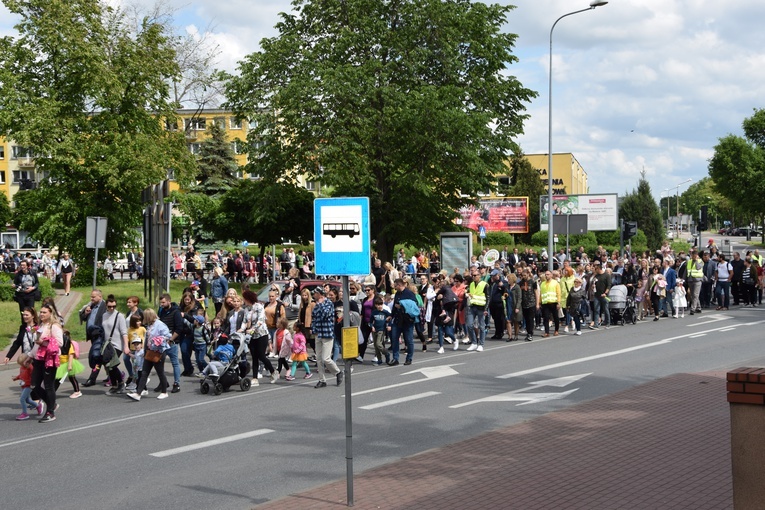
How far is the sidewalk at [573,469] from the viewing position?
25.5 ft

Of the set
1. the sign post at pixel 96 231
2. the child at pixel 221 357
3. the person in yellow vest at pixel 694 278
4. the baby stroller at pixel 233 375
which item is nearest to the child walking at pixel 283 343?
the baby stroller at pixel 233 375

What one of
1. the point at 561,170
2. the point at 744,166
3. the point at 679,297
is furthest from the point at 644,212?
the point at 679,297

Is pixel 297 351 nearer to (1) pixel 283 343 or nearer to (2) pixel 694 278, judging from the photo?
(1) pixel 283 343

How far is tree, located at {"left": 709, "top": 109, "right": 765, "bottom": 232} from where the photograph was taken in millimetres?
82125

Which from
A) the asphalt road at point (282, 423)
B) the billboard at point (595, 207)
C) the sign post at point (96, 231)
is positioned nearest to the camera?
the asphalt road at point (282, 423)

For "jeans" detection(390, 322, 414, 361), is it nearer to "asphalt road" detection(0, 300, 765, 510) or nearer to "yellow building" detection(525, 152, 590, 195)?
"asphalt road" detection(0, 300, 765, 510)

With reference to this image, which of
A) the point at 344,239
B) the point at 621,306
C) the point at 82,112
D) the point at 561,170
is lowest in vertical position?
the point at 621,306

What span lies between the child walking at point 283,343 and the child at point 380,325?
2.13 metres

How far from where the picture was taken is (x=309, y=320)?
16766 millimetres

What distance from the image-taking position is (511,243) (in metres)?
68.4

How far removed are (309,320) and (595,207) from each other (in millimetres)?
61349

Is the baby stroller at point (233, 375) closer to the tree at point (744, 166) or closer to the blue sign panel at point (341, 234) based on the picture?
the blue sign panel at point (341, 234)

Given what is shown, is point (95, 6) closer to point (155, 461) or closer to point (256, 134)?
point (256, 134)

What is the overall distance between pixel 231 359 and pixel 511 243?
180ft
